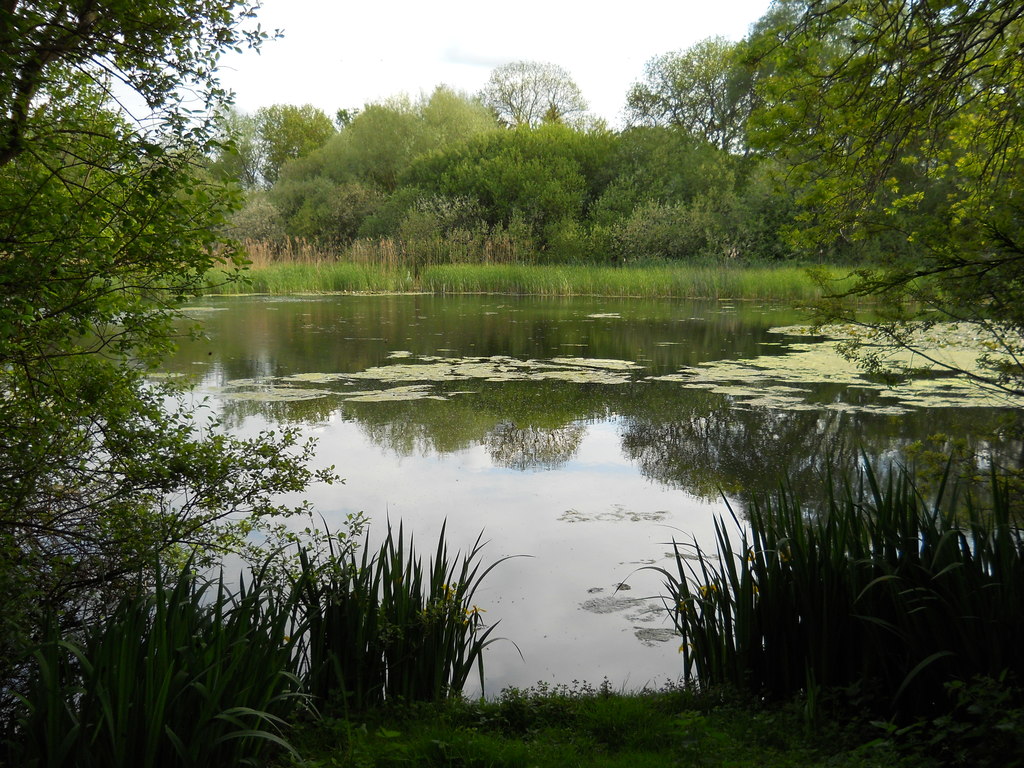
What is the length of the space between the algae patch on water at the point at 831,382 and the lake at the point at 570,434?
0.05m

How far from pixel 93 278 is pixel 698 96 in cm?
3873

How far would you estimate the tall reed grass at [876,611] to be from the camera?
2.74 metres

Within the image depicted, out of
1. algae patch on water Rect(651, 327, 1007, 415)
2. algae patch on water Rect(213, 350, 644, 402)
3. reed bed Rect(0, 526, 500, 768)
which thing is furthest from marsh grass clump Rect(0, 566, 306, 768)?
algae patch on water Rect(651, 327, 1007, 415)

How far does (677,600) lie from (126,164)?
9.85ft

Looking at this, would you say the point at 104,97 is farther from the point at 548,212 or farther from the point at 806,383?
the point at 548,212

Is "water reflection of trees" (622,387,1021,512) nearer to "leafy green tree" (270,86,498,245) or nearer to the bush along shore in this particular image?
the bush along shore

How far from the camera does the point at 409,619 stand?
3.24 m

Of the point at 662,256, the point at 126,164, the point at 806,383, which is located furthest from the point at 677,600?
the point at 662,256

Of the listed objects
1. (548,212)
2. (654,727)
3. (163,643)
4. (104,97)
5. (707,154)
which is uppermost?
(707,154)

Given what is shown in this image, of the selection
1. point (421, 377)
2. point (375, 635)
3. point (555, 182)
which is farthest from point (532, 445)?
point (555, 182)

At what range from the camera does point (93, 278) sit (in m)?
3.71

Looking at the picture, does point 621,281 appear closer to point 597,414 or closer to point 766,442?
point 597,414

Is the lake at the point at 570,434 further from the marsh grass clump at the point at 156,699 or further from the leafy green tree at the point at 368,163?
the leafy green tree at the point at 368,163

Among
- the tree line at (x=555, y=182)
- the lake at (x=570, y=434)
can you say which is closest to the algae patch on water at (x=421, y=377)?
the lake at (x=570, y=434)
